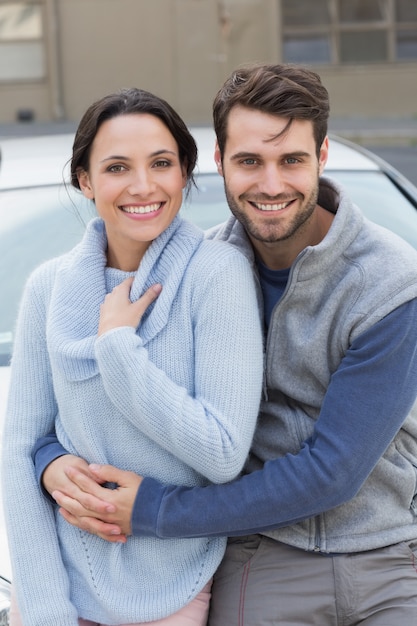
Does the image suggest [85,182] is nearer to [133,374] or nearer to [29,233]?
[133,374]

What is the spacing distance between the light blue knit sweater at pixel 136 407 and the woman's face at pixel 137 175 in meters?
0.05

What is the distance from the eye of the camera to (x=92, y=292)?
2.01 metres

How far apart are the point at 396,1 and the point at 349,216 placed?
15.4 meters

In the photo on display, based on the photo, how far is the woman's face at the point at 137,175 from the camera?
198cm

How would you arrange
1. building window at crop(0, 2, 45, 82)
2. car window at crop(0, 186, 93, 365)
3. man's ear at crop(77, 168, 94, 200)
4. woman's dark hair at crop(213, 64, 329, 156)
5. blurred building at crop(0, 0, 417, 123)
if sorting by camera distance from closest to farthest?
woman's dark hair at crop(213, 64, 329, 156) < man's ear at crop(77, 168, 94, 200) < car window at crop(0, 186, 93, 365) < blurred building at crop(0, 0, 417, 123) < building window at crop(0, 2, 45, 82)

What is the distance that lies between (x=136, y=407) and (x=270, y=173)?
1.71 feet

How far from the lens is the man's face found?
6.35ft

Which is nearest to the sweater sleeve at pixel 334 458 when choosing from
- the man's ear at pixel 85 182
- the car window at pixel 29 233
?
the man's ear at pixel 85 182

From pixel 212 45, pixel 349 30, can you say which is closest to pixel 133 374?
pixel 212 45

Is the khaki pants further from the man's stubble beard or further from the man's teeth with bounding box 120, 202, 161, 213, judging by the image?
the man's teeth with bounding box 120, 202, 161, 213

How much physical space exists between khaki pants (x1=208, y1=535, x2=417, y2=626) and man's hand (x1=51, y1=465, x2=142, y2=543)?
0.85 ft

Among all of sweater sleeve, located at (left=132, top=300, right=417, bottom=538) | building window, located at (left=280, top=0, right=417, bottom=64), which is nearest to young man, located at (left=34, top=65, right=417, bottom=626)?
sweater sleeve, located at (left=132, top=300, right=417, bottom=538)

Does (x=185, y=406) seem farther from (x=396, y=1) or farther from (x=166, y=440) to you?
(x=396, y=1)

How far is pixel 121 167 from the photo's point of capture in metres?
2.00
